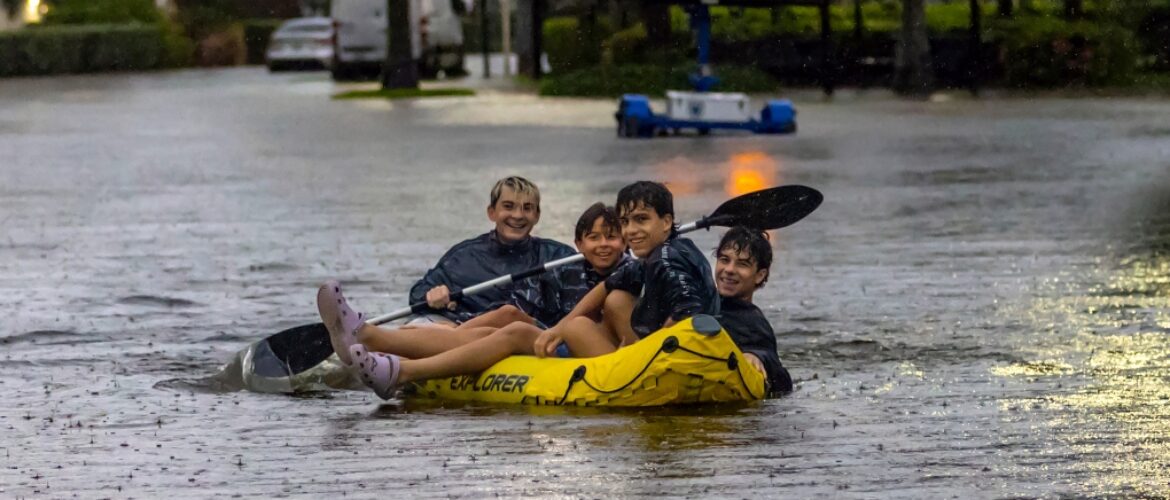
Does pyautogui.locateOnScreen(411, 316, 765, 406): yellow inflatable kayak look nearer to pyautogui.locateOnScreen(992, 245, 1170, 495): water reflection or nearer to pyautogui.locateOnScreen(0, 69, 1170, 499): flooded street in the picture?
pyautogui.locateOnScreen(0, 69, 1170, 499): flooded street

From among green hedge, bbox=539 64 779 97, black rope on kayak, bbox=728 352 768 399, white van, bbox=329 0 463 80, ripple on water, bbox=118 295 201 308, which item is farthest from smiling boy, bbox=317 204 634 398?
white van, bbox=329 0 463 80

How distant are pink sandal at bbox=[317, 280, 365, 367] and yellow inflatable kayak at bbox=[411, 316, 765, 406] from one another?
450 millimetres

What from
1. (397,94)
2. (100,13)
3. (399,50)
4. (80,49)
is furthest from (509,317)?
(100,13)

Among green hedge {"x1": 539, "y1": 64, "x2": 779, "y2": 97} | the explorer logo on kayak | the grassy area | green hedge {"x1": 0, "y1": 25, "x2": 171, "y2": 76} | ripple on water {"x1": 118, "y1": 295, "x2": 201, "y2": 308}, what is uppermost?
the explorer logo on kayak

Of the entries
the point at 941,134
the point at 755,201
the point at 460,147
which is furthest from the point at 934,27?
the point at 755,201

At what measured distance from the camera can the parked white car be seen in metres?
53.8

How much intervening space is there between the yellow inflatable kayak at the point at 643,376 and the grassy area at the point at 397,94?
28.5 metres

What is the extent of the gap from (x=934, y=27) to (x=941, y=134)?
46.0 feet

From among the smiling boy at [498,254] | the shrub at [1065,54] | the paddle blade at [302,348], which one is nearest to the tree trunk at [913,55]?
the shrub at [1065,54]

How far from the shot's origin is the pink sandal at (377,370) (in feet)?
28.1

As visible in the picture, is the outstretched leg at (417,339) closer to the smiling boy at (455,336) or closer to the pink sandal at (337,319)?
the smiling boy at (455,336)

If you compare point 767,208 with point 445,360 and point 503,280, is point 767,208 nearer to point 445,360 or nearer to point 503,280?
point 503,280

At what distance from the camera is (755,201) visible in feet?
31.6

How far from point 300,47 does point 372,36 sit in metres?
9.63
